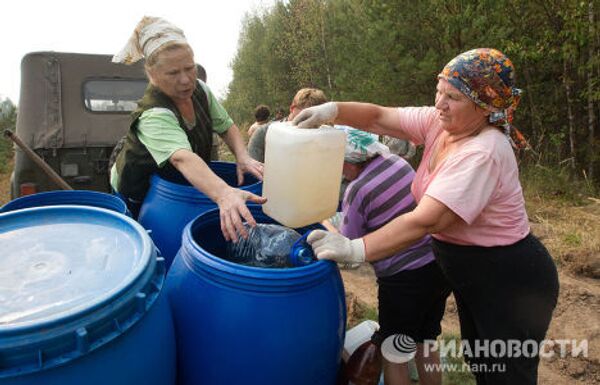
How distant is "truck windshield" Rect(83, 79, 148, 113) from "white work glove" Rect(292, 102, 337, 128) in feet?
10.1

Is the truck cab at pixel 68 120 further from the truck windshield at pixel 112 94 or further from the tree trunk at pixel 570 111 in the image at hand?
the tree trunk at pixel 570 111

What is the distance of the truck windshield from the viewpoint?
4.09 m

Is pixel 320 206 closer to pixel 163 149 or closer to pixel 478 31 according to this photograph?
pixel 163 149

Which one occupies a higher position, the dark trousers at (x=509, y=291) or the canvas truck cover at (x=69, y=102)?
the canvas truck cover at (x=69, y=102)

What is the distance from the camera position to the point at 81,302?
3.18 feet

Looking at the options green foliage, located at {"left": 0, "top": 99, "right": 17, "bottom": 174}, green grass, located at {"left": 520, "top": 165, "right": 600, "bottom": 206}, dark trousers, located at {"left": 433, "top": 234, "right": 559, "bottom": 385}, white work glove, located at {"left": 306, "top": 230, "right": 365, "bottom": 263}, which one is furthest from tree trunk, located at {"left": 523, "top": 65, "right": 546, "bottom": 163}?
green foliage, located at {"left": 0, "top": 99, "right": 17, "bottom": 174}

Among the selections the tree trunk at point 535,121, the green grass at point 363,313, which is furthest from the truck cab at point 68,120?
the tree trunk at point 535,121

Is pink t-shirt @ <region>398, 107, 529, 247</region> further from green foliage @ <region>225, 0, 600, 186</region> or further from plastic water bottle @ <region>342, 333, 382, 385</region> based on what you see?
green foliage @ <region>225, 0, 600, 186</region>

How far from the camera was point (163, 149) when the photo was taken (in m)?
1.75

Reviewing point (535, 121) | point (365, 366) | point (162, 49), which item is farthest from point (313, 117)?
point (535, 121)

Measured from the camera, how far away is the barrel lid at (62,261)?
948 millimetres

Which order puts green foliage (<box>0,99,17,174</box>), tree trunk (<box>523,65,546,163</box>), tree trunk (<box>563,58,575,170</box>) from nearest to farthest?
1. tree trunk (<box>563,58,575,170</box>)
2. tree trunk (<box>523,65,546,163</box>)
3. green foliage (<box>0,99,17,174</box>)

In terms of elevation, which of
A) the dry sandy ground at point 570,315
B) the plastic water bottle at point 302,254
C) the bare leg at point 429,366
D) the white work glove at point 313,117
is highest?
the white work glove at point 313,117

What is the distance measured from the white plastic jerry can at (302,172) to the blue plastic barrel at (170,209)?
37 centimetres
